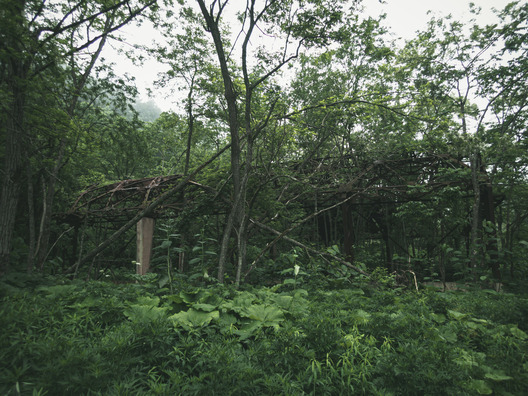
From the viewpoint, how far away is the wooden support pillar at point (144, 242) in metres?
7.50

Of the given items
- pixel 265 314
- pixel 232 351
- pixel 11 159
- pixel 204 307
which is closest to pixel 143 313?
pixel 204 307

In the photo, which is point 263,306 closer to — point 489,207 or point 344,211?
point 344,211

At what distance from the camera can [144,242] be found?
7797mm

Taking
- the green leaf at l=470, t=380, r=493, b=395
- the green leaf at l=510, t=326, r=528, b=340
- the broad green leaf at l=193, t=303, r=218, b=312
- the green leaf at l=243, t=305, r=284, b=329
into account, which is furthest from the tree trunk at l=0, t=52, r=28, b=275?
the green leaf at l=510, t=326, r=528, b=340

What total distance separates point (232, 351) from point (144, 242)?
6.60 metres

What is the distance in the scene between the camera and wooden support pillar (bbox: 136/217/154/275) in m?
7.50

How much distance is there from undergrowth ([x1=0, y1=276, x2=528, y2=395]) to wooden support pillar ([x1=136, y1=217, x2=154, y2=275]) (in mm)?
4560

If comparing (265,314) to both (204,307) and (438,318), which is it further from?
(438,318)

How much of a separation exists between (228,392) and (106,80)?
25.4ft

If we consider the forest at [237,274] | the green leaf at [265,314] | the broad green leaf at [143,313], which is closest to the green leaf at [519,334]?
the forest at [237,274]

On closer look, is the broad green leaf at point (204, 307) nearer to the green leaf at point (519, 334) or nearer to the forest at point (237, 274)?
the forest at point (237, 274)

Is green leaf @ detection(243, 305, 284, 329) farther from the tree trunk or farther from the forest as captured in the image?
the tree trunk

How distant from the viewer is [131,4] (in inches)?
225

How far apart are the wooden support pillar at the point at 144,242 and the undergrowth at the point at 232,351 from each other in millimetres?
4560
